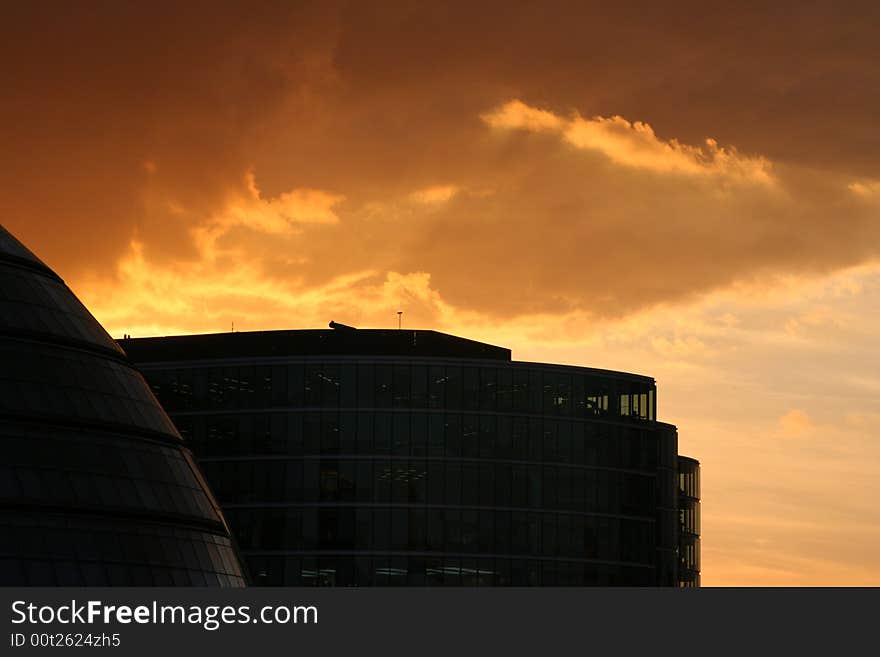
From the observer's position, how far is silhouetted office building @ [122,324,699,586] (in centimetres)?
13650

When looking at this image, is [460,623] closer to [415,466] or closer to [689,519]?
[415,466]

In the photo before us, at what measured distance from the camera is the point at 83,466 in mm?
60094

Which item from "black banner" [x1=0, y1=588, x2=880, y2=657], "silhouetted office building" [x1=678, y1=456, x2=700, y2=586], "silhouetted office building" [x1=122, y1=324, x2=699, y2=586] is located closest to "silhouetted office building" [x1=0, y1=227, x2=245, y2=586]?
"black banner" [x1=0, y1=588, x2=880, y2=657]

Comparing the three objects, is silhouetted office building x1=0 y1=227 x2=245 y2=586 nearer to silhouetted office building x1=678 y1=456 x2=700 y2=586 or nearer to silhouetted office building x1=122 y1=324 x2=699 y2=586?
silhouetted office building x1=122 y1=324 x2=699 y2=586

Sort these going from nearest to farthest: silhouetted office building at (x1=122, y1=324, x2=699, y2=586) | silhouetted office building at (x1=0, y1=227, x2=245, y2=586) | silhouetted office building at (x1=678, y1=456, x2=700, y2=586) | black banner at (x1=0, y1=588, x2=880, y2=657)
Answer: black banner at (x1=0, y1=588, x2=880, y2=657), silhouetted office building at (x1=0, y1=227, x2=245, y2=586), silhouetted office building at (x1=122, y1=324, x2=699, y2=586), silhouetted office building at (x1=678, y1=456, x2=700, y2=586)

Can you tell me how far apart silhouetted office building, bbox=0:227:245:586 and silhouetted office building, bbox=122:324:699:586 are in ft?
231

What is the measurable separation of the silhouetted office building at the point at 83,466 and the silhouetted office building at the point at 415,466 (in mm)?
70398

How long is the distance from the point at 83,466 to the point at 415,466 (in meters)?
78.3

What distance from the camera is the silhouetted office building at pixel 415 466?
448ft

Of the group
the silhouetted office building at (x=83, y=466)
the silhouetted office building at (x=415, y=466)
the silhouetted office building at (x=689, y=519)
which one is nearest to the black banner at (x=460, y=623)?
the silhouetted office building at (x=83, y=466)

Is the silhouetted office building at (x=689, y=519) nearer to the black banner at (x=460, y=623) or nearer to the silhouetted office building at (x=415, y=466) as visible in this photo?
the silhouetted office building at (x=415, y=466)

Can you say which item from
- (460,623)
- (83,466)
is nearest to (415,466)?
(83,466)

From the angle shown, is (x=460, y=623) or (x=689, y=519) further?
(x=689, y=519)

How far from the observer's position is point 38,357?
204ft
